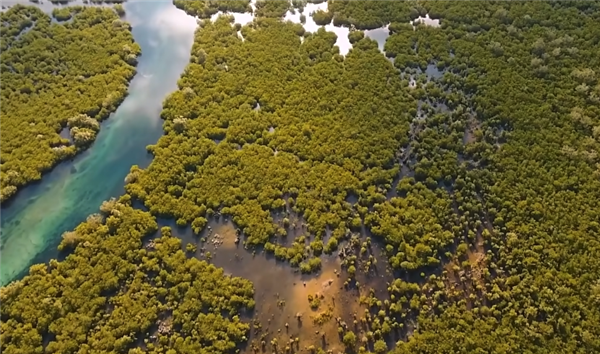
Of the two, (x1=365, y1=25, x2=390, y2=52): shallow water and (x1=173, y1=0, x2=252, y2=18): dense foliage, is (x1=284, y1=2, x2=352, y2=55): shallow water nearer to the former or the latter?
(x1=365, y1=25, x2=390, y2=52): shallow water

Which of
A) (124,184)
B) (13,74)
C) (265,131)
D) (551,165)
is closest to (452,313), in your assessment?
(551,165)

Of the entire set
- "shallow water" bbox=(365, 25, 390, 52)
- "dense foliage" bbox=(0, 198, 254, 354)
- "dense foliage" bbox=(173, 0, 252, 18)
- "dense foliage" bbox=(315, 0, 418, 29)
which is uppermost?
"dense foliage" bbox=(315, 0, 418, 29)

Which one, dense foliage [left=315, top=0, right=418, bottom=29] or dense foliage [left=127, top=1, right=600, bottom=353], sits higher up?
dense foliage [left=315, top=0, right=418, bottom=29]

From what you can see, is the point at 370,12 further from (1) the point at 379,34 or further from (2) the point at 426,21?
(2) the point at 426,21

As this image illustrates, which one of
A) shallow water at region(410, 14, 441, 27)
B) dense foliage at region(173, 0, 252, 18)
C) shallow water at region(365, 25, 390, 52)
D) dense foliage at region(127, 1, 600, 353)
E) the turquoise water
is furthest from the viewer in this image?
dense foliage at region(173, 0, 252, 18)

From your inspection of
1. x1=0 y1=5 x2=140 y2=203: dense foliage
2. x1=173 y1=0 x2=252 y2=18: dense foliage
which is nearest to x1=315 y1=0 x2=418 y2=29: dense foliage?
x1=173 y1=0 x2=252 y2=18: dense foliage

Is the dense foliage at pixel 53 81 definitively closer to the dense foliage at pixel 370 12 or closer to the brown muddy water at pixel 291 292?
the brown muddy water at pixel 291 292
